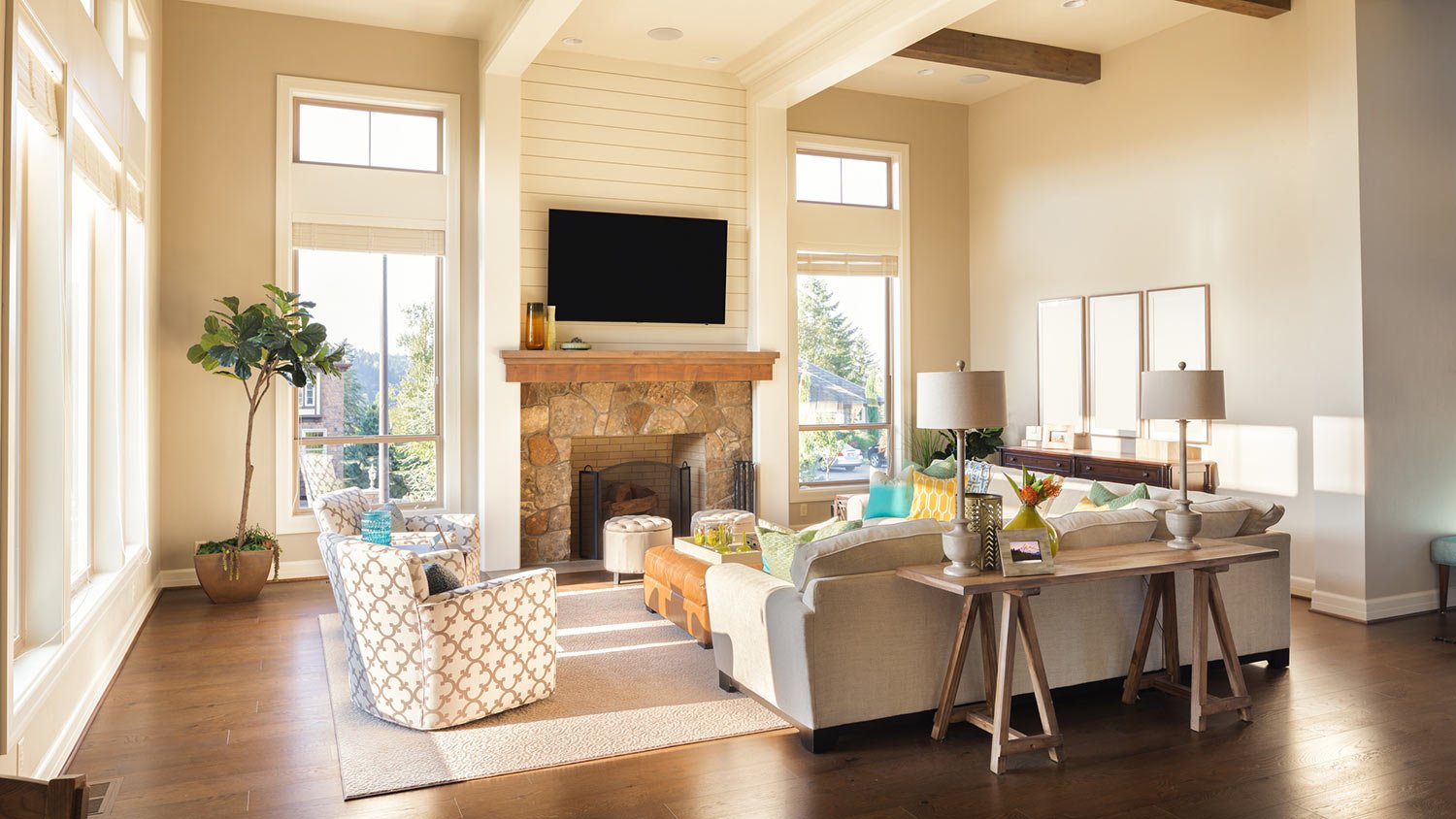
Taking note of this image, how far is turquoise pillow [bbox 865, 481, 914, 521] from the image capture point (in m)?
6.17

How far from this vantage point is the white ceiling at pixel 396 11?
6.57 metres

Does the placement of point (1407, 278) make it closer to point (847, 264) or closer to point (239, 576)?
point (847, 264)

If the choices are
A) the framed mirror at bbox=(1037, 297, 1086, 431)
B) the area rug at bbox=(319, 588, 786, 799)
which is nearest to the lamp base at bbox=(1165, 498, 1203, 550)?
the area rug at bbox=(319, 588, 786, 799)

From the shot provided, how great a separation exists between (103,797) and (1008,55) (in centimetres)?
683

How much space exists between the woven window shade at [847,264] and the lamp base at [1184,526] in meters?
4.71

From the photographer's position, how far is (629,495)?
7926 mm

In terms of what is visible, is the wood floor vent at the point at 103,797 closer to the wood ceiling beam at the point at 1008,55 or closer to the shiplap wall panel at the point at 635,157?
the shiplap wall panel at the point at 635,157

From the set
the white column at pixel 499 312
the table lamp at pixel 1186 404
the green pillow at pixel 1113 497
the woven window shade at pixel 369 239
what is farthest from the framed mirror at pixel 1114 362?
the woven window shade at pixel 369 239

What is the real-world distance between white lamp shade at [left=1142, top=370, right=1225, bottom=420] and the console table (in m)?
0.55

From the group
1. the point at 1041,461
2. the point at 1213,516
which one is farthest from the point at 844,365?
the point at 1213,516

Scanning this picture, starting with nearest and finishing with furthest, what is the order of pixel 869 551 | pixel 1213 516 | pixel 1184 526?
pixel 869 551, pixel 1184 526, pixel 1213 516

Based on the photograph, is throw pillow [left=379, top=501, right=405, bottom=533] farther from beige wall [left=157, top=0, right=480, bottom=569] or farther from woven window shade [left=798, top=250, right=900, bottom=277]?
woven window shade [left=798, top=250, right=900, bottom=277]

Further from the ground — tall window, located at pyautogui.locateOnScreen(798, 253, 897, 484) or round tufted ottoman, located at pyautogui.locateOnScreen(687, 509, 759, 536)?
tall window, located at pyautogui.locateOnScreen(798, 253, 897, 484)

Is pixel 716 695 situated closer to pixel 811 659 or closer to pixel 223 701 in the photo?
pixel 811 659
